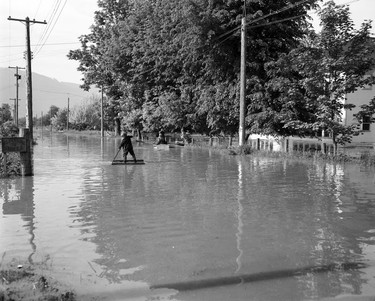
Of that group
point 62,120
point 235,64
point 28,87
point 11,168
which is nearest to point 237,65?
point 235,64

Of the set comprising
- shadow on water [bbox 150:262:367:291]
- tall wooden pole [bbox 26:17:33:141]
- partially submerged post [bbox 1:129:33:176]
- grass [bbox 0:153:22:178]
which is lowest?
shadow on water [bbox 150:262:367:291]

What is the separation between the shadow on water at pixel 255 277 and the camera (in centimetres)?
482

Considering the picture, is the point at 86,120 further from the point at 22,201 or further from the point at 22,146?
the point at 22,201

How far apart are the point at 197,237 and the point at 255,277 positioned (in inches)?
75.8

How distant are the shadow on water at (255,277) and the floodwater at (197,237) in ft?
0.04

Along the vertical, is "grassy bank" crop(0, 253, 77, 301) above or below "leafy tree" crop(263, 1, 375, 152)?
below

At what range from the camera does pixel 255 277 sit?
505 cm

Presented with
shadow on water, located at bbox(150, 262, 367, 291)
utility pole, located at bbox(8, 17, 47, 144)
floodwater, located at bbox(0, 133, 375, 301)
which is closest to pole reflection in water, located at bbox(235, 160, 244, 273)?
floodwater, located at bbox(0, 133, 375, 301)

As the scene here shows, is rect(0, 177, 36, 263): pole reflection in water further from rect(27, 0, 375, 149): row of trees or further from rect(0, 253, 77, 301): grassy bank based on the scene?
rect(27, 0, 375, 149): row of trees

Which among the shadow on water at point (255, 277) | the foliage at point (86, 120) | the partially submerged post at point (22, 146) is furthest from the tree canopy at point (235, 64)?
the foliage at point (86, 120)

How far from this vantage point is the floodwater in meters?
4.84

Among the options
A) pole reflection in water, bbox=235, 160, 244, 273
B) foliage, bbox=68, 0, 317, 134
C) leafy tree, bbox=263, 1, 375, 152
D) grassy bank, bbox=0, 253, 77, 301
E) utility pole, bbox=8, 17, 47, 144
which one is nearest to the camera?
grassy bank, bbox=0, 253, 77, 301

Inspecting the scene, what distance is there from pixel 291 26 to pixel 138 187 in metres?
19.1

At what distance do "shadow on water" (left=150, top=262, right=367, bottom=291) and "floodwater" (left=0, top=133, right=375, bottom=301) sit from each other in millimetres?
12
